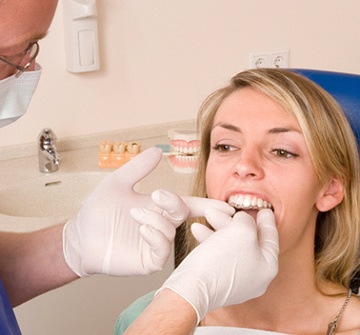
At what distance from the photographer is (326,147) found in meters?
1.79

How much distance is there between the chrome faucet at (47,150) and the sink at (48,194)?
0.04m

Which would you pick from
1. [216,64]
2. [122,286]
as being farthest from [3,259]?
[216,64]

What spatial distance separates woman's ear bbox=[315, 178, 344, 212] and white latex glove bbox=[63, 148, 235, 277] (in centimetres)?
29

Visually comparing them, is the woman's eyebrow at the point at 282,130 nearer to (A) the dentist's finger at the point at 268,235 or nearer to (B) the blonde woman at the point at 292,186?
(B) the blonde woman at the point at 292,186

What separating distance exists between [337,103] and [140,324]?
2.62 feet

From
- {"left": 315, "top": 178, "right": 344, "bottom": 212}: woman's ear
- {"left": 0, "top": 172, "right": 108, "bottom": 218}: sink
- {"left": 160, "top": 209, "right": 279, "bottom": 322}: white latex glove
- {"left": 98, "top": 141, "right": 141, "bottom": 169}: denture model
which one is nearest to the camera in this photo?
{"left": 160, "top": 209, "right": 279, "bottom": 322}: white latex glove

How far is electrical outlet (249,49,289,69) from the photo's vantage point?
315 cm

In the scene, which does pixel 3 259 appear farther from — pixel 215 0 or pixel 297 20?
pixel 297 20

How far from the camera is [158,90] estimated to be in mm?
2980

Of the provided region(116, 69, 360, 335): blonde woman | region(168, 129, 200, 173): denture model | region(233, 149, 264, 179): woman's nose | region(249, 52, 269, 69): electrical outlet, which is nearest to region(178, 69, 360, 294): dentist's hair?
region(116, 69, 360, 335): blonde woman

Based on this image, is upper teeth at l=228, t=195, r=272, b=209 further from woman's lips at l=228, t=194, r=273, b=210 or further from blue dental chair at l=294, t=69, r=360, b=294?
blue dental chair at l=294, t=69, r=360, b=294

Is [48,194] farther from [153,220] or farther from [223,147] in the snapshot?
[153,220]

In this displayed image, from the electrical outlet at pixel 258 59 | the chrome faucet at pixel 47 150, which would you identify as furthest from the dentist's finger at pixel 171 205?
the electrical outlet at pixel 258 59

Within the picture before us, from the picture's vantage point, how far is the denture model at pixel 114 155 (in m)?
2.72
